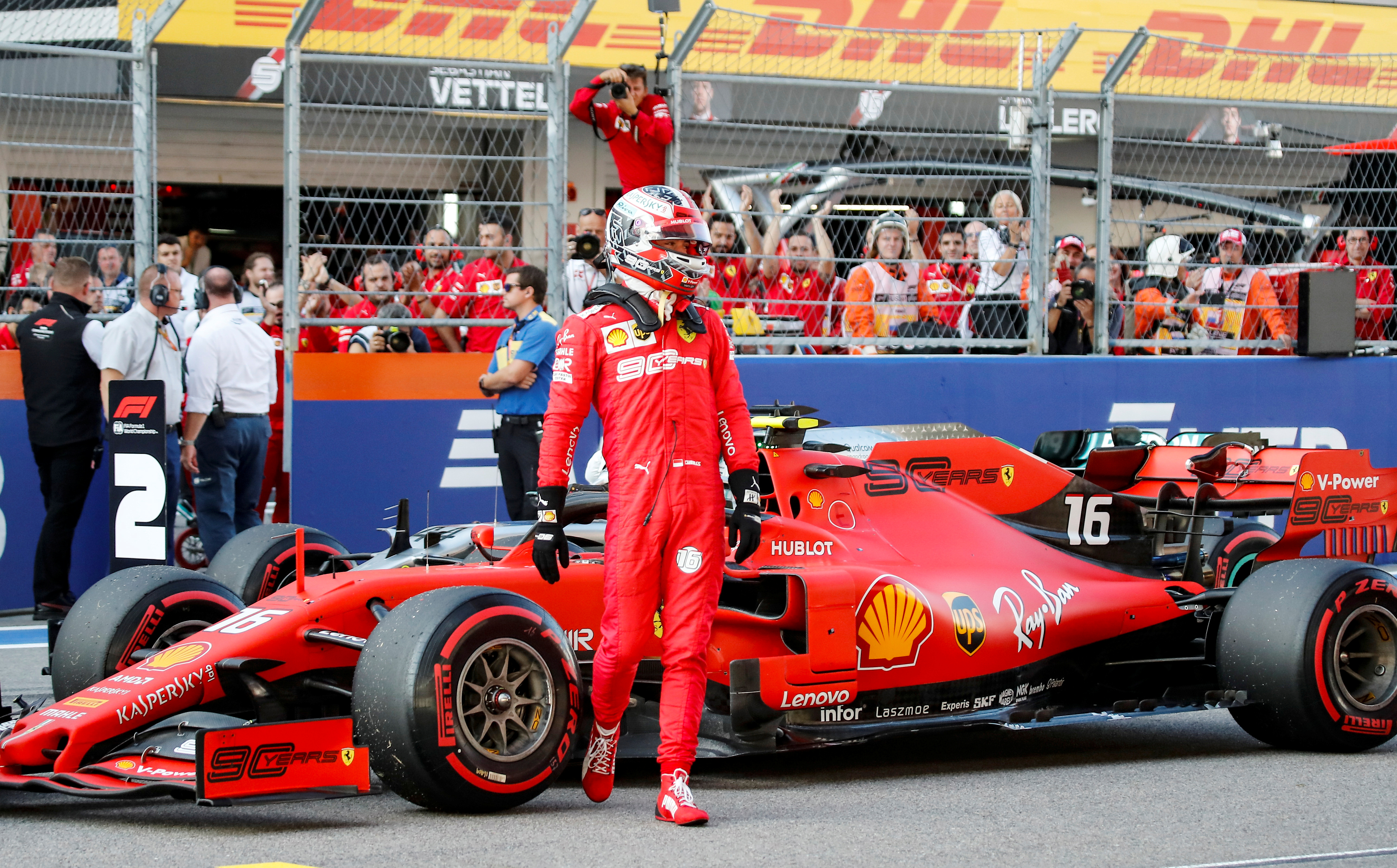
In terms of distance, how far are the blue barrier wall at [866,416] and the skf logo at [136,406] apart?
102 cm

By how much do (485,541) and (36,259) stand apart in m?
4.88

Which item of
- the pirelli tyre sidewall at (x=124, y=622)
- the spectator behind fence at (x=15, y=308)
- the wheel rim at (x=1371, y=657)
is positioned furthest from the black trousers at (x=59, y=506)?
the wheel rim at (x=1371, y=657)

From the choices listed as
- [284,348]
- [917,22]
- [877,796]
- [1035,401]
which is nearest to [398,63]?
[284,348]

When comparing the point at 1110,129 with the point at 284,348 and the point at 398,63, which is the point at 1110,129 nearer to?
the point at 398,63

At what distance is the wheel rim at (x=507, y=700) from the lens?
15.9 feet

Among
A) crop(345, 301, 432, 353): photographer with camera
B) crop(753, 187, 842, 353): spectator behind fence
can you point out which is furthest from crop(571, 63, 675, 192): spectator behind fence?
crop(345, 301, 432, 353): photographer with camera

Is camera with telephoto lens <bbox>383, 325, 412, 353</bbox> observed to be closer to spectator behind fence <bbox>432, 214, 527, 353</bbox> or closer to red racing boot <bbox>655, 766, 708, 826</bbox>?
spectator behind fence <bbox>432, 214, 527, 353</bbox>

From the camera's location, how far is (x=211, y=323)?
30.3ft

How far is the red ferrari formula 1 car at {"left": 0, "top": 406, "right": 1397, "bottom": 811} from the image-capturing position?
473 centimetres

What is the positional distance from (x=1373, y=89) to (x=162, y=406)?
28.0 feet

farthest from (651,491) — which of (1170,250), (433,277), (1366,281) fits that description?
(1366,281)

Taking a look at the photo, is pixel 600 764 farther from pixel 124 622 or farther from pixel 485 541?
pixel 124 622

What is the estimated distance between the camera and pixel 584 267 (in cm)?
1026

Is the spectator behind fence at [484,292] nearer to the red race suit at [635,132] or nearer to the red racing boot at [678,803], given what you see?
the red race suit at [635,132]
